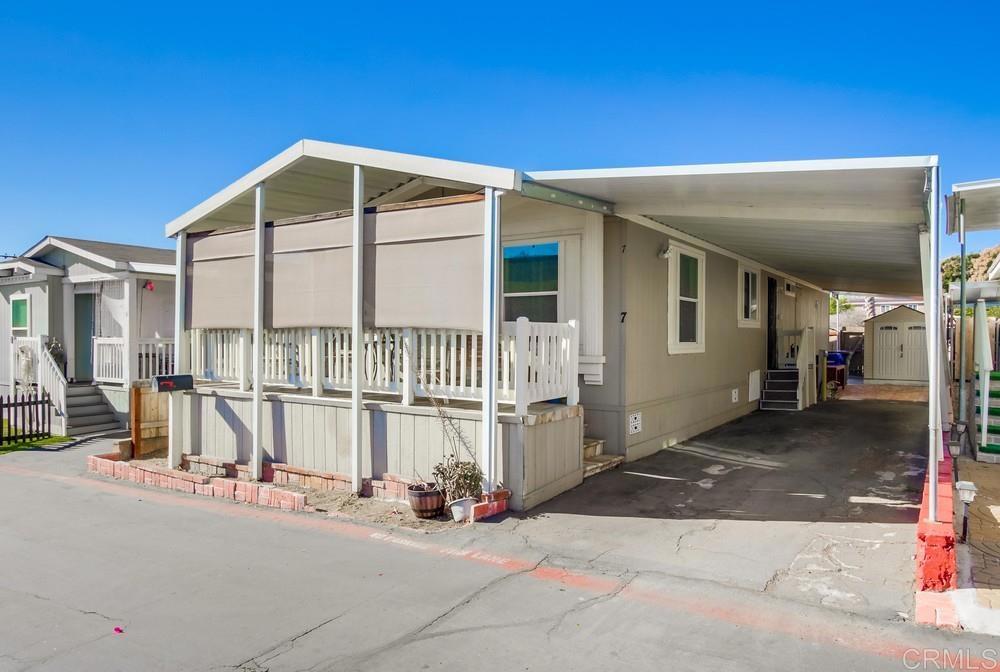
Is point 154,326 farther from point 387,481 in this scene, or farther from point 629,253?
point 629,253

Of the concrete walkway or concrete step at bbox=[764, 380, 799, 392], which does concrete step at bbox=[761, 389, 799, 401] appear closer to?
concrete step at bbox=[764, 380, 799, 392]

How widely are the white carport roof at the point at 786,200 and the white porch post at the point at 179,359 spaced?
5126 mm

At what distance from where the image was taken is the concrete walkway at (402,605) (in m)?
3.23

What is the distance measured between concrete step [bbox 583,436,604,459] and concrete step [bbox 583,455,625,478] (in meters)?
0.05

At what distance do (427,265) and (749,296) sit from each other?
783 centimetres

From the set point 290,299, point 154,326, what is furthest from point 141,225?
point 290,299

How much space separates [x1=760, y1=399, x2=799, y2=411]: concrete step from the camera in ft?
42.0

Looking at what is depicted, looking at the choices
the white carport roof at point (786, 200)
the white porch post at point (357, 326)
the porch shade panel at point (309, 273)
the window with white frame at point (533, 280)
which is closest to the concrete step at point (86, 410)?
the porch shade panel at point (309, 273)

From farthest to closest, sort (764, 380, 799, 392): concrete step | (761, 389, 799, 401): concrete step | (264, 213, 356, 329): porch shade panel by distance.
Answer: (764, 380, 799, 392): concrete step
(761, 389, 799, 401): concrete step
(264, 213, 356, 329): porch shade panel

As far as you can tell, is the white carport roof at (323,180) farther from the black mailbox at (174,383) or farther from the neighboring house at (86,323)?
the neighboring house at (86,323)

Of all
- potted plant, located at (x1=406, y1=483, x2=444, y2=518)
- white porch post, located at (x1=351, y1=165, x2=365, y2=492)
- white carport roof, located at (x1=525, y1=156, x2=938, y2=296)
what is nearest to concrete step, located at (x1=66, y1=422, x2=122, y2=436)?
white porch post, located at (x1=351, y1=165, x2=365, y2=492)

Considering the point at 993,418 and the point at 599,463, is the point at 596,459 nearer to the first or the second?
the point at 599,463

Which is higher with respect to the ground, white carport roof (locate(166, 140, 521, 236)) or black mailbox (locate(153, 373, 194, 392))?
white carport roof (locate(166, 140, 521, 236))

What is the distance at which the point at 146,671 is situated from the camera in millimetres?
3141
